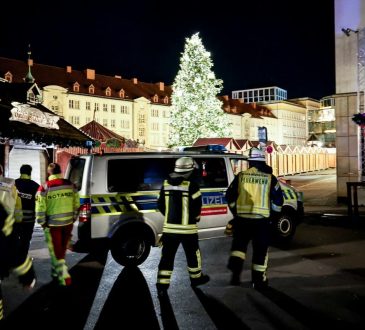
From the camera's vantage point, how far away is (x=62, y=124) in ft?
51.2

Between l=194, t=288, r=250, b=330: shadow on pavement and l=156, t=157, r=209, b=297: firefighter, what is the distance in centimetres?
57

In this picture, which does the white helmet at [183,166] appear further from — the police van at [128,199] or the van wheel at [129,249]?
the van wheel at [129,249]

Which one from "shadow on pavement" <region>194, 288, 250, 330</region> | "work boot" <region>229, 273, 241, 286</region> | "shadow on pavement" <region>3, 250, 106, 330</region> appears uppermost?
"work boot" <region>229, 273, 241, 286</region>

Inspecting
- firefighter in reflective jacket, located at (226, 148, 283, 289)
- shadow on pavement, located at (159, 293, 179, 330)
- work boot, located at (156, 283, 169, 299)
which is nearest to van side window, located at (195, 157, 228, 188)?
firefighter in reflective jacket, located at (226, 148, 283, 289)

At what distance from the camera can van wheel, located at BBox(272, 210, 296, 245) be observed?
30.3 feet

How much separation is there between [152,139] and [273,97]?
37.1 metres

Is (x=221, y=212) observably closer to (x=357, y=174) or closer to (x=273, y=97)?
(x=357, y=174)

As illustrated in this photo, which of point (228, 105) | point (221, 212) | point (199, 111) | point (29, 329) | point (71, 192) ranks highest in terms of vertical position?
point (228, 105)

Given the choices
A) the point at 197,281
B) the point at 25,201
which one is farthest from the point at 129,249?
the point at 25,201

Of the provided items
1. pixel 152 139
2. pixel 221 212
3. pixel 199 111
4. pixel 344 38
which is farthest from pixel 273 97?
pixel 221 212

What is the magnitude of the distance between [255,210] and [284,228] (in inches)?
150

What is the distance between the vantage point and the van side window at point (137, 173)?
23.9 ft

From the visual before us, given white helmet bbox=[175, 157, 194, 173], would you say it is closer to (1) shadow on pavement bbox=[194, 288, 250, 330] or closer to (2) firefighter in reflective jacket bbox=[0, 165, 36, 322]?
(1) shadow on pavement bbox=[194, 288, 250, 330]

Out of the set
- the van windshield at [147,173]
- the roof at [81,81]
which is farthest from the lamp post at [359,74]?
the roof at [81,81]
